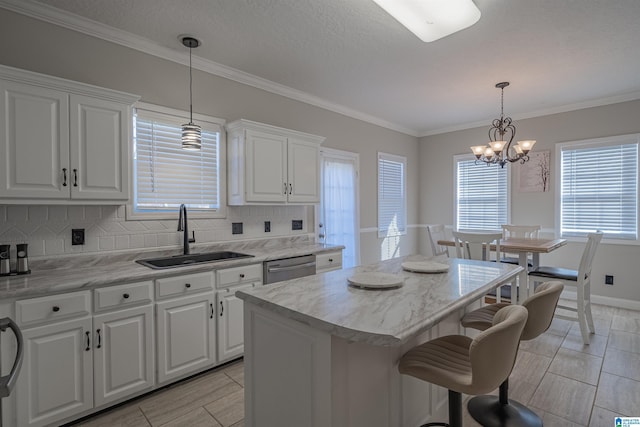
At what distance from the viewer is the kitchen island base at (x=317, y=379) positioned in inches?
50.0

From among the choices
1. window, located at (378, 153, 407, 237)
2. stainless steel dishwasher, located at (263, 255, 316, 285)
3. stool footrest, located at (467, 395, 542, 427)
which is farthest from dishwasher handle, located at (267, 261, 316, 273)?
window, located at (378, 153, 407, 237)

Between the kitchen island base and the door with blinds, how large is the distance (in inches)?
111

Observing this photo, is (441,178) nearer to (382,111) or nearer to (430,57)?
(382,111)

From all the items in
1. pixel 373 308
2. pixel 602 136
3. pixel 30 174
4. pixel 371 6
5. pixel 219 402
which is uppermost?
pixel 371 6

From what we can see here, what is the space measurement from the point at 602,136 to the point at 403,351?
15.3ft

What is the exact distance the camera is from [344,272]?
212 cm

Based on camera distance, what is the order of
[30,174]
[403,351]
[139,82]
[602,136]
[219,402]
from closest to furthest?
[403,351] → [30,174] → [219,402] → [139,82] → [602,136]

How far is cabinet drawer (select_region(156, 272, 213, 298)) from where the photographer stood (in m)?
2.38

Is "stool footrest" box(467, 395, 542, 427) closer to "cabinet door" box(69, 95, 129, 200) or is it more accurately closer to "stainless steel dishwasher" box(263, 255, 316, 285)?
"stainless steel dishwasher" box(263, 255, 316, 285)

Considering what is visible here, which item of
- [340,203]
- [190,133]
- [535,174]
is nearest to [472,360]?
[190,133]

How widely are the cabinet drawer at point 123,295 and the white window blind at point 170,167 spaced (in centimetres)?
85

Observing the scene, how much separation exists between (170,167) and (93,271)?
114cm

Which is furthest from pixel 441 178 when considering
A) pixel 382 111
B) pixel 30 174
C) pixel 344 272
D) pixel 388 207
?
pixel 30 174

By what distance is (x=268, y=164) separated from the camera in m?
3.42
